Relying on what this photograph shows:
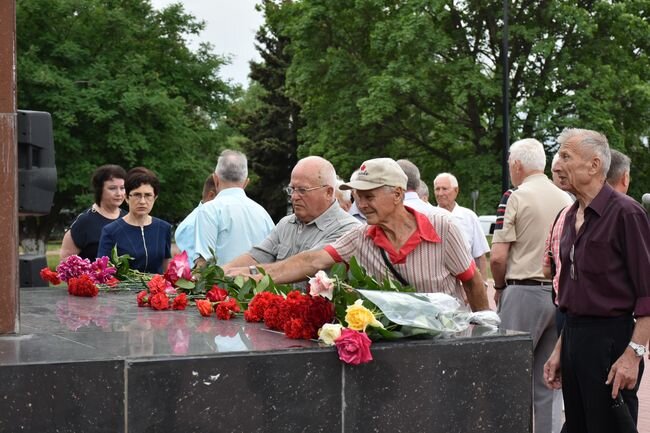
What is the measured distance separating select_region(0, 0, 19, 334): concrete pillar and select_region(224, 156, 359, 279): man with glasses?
161 centimetres

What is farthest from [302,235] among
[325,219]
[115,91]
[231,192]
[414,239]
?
[115,91]

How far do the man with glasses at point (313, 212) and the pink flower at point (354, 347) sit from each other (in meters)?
2.13

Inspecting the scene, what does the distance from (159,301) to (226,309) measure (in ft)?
2.14

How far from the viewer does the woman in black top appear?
8109 mm

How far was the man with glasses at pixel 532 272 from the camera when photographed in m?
6.97

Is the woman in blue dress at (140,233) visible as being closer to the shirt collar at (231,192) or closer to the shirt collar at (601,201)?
the shirt collar at (231,192)

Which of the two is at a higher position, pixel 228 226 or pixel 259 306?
pixel 228 226

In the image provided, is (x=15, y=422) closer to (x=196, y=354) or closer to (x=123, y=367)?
(x=123, y=367)

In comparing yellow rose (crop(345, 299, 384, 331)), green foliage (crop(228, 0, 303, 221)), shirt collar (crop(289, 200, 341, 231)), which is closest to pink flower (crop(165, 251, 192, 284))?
shirt collar (crop(289, 200, 341, 231))

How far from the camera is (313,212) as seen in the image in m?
6.11

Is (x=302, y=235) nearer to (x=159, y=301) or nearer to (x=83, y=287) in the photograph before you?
(x=159, y=301)

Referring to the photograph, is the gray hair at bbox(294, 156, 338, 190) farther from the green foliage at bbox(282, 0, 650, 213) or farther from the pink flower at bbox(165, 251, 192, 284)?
the green foliage at bbox(282, 0, 650, 213)

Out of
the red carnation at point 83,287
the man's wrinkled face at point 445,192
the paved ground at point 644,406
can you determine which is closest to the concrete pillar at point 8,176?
the red carnation at point 83,287

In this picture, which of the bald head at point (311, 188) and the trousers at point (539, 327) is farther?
the trousers at point (539, 327)
